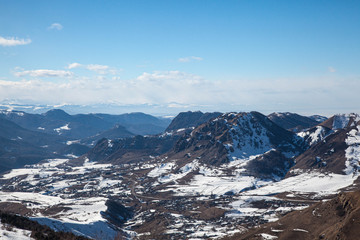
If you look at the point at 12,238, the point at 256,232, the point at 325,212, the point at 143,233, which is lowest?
the point at 143,233

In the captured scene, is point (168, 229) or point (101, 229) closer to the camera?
point (101, 229)

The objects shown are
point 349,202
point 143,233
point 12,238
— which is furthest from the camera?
point 143,233

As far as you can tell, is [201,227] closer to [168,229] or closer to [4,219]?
[168,229]

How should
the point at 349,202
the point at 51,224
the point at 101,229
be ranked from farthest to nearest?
the point at 101,229 < the point at 51,224 < the point at 349,202

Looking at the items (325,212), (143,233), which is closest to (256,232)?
(325,212)

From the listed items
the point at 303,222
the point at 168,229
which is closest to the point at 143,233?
the point at 168,229

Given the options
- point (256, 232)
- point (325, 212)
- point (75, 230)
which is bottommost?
point (75, 230)

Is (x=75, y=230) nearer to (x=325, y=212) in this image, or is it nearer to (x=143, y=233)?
(x=143, y=233)

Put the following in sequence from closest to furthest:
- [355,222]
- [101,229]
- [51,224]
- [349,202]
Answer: [355,222] → [349,202] → [51,224] → [101,229]

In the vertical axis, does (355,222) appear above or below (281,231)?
above
